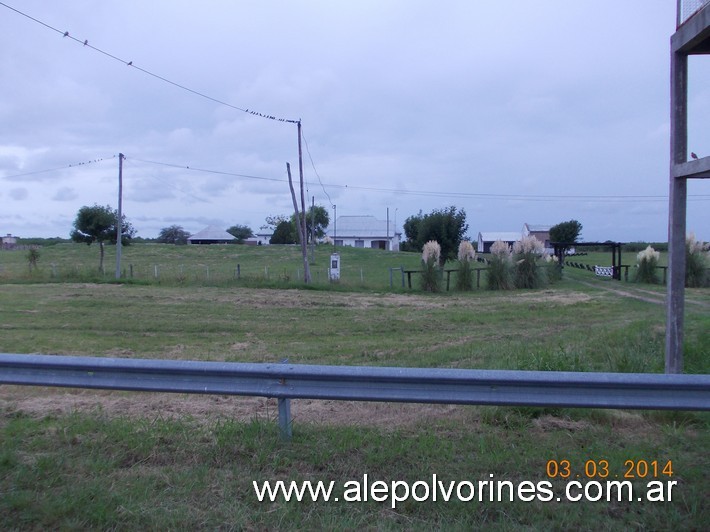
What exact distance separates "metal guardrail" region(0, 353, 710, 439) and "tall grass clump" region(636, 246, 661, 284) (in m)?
33.4

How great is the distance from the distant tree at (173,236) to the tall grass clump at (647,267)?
348 feet

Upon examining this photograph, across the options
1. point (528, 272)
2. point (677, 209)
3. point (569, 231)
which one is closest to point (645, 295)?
point (528, 272)

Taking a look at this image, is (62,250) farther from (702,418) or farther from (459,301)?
(702,418)

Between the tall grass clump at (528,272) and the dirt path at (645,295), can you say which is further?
the tall grass clump at (528,272)

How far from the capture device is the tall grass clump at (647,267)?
35031mm

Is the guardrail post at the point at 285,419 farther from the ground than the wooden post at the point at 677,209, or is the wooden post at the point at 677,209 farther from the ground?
the wooden post at the point at 677,209

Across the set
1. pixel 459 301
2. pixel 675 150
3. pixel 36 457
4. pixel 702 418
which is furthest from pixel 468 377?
pixel 459 301

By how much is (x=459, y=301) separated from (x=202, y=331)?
1249 centimetres

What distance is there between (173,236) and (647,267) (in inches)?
4248

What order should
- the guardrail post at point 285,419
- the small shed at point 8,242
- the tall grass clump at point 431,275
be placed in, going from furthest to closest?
the small shed at point 8,242 < the tall grass clump at point 431,275 < the guardrail post at point 285,419

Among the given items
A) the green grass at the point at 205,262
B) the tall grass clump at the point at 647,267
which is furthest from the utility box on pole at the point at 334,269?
the tall grass clump at the point at 647,267

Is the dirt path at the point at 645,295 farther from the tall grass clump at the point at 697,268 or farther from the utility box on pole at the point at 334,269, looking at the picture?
the utility box on pole at the point at 334,269

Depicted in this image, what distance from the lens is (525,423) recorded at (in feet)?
18.9

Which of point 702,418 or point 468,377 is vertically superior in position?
point 468,377
